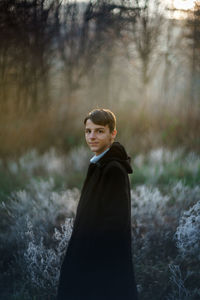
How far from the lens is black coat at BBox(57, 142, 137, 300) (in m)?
1.93

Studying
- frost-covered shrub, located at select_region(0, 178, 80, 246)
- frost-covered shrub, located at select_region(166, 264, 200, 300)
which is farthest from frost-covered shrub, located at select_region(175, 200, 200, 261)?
frost-covered shrub, located at select_region(0, 178, 80, 246)

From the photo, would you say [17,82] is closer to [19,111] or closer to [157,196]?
[19,111]

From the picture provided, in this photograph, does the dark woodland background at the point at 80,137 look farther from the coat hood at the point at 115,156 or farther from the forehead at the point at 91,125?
the forehead at the point at 91,125

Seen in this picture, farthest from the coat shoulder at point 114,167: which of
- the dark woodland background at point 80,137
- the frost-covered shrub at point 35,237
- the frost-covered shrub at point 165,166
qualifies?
the frost-covered shrub at point 165,166

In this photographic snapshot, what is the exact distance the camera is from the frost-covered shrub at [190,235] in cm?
303

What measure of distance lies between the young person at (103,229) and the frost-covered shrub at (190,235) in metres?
1.10

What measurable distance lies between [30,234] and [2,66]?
95.0 inches

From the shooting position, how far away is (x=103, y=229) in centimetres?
195

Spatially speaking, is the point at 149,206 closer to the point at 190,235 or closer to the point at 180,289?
the point at 190,235

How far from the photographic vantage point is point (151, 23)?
4609 millimetres

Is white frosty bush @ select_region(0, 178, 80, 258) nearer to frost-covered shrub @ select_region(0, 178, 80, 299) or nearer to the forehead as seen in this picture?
frost-covered shrub @ select_region(0, 178, 80, 299)

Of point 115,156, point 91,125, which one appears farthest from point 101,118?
point 115,156

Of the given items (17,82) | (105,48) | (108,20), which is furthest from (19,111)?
(108,20)

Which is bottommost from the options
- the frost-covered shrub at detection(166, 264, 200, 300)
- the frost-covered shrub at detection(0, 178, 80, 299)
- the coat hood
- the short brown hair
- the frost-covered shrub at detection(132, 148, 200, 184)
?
the frost-covered shrub at detection(166, 264, 200, 300)
